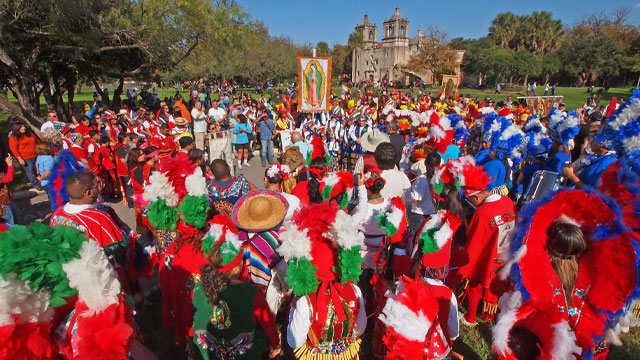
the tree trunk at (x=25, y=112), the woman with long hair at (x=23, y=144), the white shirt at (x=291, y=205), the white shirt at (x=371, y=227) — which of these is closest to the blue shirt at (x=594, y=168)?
the white shirt at (x=371, y=227)

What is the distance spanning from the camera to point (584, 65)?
159 feet

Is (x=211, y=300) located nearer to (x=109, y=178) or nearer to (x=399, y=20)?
(x=109, y=178)

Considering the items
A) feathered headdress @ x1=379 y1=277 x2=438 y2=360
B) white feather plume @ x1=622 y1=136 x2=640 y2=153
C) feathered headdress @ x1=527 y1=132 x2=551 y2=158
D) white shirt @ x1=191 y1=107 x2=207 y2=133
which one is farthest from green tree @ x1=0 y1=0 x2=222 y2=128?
white feather plume @ x1=622 y1=136 x2=640 y2=153

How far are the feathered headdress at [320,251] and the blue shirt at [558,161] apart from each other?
4.68 metres

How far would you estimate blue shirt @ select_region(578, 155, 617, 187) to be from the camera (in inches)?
160

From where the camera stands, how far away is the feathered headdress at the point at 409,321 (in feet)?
6.91

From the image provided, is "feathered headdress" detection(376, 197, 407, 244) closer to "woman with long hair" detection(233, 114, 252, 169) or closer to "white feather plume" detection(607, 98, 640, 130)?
"white feather plume" detection(607, 98, 640, 130)

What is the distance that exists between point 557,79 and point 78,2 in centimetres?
6652

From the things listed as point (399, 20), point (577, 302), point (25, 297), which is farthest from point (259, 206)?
point (399, 20)

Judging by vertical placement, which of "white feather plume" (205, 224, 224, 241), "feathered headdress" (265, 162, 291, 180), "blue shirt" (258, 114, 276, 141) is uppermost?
"blue shirt" (258, 114, 276, 141)

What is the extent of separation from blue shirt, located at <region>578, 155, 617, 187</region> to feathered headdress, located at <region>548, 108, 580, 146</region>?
135cm

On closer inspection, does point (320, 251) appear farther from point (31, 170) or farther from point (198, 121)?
point (31, 170)

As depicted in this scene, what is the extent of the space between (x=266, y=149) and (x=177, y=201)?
8.08m

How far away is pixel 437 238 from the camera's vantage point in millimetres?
2949
